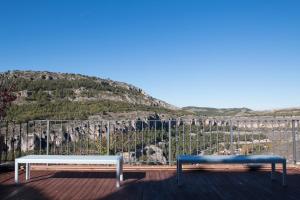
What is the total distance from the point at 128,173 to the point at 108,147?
0.90m

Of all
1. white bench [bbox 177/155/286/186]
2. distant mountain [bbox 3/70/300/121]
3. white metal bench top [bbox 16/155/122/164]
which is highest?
distant mountain [bbox 3/70/300/121]

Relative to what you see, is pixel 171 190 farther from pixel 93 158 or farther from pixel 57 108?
pixel 57 108

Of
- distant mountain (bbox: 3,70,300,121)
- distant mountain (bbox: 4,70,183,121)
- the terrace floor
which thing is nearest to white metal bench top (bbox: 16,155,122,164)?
the terrace floor

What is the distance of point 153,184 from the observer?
5996 mm

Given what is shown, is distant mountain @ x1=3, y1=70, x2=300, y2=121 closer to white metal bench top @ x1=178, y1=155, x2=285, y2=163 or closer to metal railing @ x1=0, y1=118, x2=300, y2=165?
metal railing @ x1=0, y1=118, x2=300, y2=165

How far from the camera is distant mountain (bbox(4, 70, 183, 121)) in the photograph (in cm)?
4159

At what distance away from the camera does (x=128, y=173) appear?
7148 mm

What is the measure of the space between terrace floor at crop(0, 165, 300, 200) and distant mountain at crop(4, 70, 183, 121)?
3156 cm

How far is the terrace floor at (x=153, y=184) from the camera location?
5.16 metres

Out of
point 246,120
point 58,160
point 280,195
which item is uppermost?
point 246,120

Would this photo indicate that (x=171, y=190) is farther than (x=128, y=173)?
No

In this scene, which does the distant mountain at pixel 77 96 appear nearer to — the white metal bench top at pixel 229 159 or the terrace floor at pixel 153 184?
the terrace floor at pixel 153 184

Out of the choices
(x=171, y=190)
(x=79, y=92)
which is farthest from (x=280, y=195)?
(x=79, y=92)

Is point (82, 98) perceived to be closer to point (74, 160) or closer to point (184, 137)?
point (184, 137)
